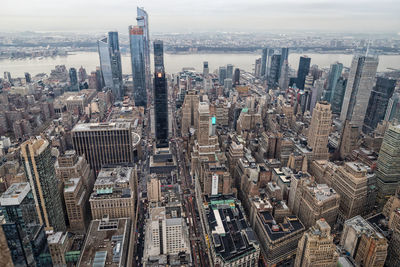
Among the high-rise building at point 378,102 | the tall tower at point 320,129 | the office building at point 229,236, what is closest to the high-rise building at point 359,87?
the high-rise building at point 378,102

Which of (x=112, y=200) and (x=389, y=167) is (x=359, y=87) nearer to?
(x=389, y=167)

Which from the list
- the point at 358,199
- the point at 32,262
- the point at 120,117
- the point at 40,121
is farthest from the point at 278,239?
the point at 40,121

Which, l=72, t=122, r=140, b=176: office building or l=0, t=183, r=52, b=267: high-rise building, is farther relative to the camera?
l=72, t=122, r=140, b=176: office building

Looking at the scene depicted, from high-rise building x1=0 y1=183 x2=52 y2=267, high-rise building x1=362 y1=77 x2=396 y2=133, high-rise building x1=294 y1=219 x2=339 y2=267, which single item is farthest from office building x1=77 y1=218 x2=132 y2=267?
high-rise building x1=362 y1=77 x2=396 y2=133

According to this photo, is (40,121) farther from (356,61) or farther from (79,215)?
(356,61)

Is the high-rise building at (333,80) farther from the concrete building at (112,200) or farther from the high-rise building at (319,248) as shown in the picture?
the concrete building at (112,200)

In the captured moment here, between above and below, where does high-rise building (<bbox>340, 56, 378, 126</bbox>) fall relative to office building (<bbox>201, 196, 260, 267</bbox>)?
above

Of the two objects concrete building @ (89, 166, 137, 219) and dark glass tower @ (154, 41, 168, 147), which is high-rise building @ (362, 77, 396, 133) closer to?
dark glass tower @ (154, 41, 168, 147)

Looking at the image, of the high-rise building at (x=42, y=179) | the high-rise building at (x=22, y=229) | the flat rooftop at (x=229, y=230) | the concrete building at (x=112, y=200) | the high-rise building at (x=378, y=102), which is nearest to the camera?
the high-rise building at (x=22, y=229)
